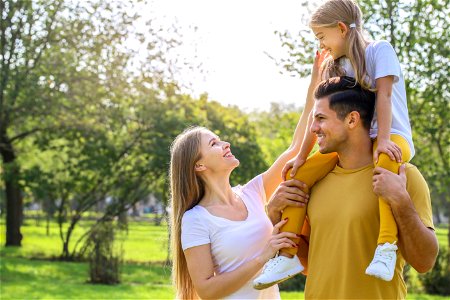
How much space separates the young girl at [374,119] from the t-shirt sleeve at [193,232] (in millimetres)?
454

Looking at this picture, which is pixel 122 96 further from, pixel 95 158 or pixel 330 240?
pixel 330 240

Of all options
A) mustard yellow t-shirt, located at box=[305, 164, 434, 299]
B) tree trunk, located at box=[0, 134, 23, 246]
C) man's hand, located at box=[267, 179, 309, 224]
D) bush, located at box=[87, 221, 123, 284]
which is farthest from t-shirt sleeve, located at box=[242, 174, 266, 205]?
tree trunk, located at box=[0, 134, 23, 246]

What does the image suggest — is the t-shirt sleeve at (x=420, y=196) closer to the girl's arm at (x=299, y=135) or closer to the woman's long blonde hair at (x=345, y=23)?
the woman's long blonde hair at (x=345, y=23)

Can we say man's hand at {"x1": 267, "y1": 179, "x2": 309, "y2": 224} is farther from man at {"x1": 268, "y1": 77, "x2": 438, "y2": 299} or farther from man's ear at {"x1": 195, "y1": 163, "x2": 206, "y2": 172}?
man's ear at {"x1": 195, "y1": 163, "x2": 206, "y2": 172}

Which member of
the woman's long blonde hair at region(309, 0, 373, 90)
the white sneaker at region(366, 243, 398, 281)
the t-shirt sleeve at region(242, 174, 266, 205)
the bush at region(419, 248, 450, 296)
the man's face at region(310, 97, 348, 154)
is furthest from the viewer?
the bush at region(419, 248, 450, 296)

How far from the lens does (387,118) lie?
3141mm

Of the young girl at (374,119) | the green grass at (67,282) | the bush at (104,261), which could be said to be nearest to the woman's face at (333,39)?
the young girl at (374,119)

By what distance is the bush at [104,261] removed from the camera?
49.1 ft

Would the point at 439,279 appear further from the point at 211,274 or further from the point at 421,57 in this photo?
the point at 211,274

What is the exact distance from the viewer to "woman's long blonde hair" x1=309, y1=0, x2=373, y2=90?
337cm

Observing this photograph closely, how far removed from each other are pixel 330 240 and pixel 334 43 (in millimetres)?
995

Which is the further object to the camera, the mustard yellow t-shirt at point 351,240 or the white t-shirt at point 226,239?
the white t-shirt at point 226,239

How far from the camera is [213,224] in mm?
3639

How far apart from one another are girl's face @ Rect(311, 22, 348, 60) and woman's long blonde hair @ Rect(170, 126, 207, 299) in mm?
805
